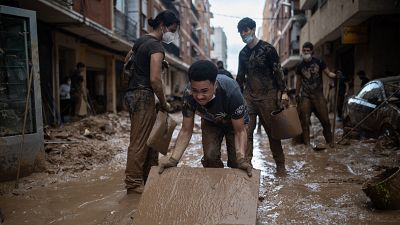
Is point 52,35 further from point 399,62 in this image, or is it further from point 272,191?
point 399,62

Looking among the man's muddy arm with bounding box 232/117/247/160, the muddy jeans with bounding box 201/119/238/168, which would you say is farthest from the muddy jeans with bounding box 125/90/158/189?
the man's muddy arm with bounding box 232/117/247/160

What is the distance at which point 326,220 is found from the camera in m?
3.19

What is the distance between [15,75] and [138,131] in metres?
2.34

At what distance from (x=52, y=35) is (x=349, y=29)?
29.3 ft

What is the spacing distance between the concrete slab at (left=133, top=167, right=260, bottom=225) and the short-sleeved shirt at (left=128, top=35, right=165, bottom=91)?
131cm

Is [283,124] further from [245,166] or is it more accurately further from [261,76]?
[245,166]

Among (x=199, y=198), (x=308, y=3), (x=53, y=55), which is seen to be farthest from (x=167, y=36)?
(x=308, y=3)

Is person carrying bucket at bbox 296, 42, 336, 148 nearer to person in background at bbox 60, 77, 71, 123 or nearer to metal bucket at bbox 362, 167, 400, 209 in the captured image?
metal bucket at bbox 362, 167, 400, 209

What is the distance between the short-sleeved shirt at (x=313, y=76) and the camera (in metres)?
6.89

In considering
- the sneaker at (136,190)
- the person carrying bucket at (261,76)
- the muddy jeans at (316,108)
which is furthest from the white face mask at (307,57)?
the sneaker at (136,190)

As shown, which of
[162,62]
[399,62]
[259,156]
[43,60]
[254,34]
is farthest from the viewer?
[399,62]

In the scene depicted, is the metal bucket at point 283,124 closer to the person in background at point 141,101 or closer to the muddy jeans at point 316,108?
the person in background at point 141,101

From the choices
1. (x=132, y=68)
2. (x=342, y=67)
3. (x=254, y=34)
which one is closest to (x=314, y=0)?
(x=342, y=67)

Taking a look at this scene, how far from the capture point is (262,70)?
484cm
